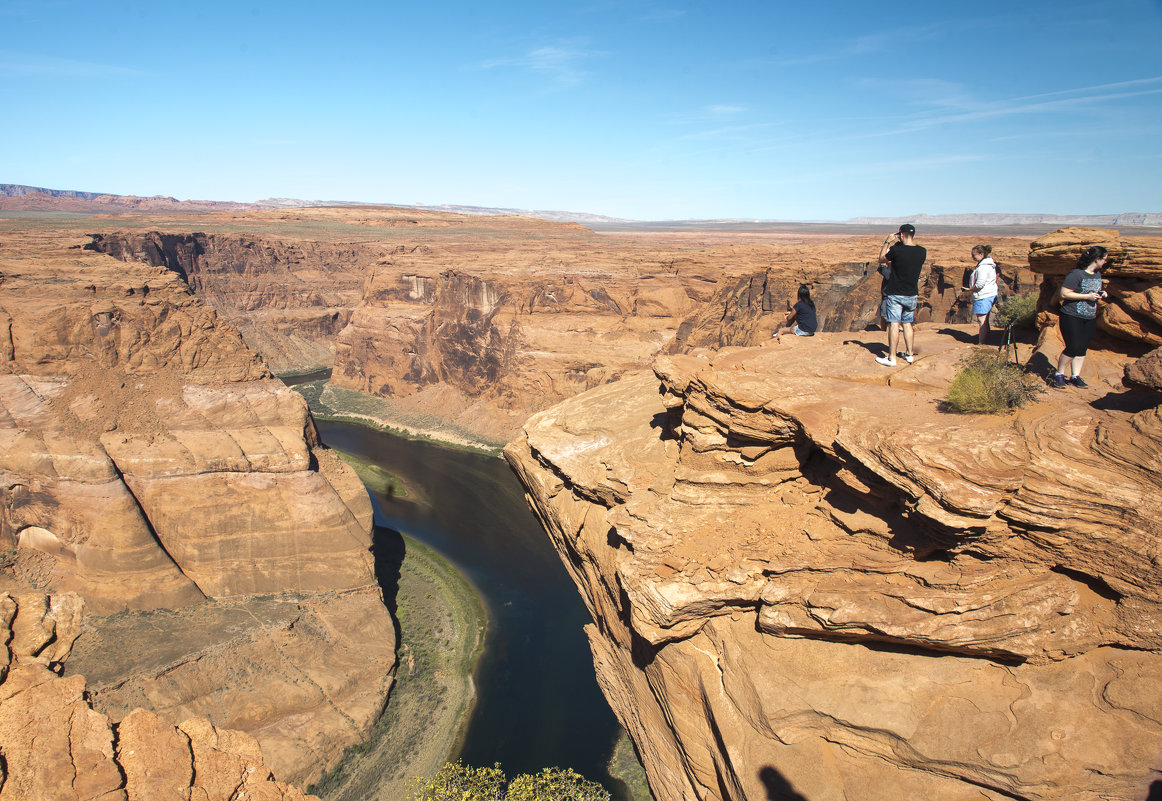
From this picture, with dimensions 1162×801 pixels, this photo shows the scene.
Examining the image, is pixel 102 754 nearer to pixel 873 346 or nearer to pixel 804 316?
pixel 804 316

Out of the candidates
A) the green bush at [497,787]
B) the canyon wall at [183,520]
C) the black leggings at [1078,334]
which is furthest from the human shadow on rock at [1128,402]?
the canyon wall at [183,520]

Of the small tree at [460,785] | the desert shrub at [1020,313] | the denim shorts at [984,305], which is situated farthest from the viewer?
the small tree at [460,785]

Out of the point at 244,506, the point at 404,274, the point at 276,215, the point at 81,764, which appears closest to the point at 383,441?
the point at 404,274

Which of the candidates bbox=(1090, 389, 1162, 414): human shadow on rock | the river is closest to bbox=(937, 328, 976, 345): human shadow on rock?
bbox=(1090, 389, 1162, 414): human shadow on rock

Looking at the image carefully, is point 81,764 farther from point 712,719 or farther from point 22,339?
point 22,339

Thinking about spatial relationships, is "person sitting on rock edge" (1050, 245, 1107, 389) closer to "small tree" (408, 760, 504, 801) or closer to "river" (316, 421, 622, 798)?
"small tree" (408, 760, 504, 801)

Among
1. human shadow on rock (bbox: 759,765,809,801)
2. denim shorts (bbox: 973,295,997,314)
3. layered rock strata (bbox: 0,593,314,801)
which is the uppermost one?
denim shorts (bbox: 973,295,997,314)

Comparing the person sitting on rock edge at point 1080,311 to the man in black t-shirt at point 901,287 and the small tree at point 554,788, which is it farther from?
the small tree at point 554,788
